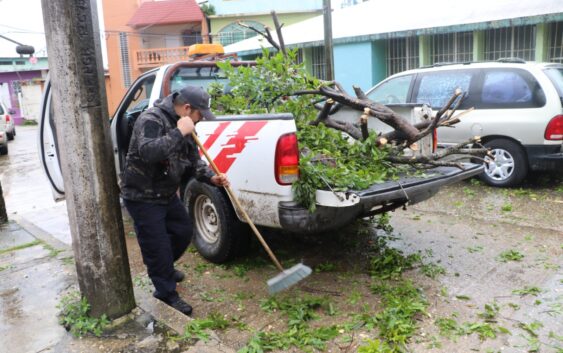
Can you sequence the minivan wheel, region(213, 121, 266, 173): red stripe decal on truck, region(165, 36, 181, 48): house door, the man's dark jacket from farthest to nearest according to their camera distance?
1. region(165, 36, 181, 48): house door
2. the minivan wheel
3. region(213, 121, 266, 173): red stripe decal on truck
4. the man's dark jacket

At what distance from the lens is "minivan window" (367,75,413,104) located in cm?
838

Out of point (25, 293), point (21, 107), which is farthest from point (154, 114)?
point (21, 107)

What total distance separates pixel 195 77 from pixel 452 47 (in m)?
10.1

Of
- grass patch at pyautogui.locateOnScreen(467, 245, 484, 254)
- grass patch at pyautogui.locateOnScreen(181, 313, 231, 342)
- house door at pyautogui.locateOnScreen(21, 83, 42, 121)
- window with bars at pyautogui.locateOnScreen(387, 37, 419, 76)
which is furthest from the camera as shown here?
house door at pyautogui.locateOnScreen(21, 83, 42, 121)

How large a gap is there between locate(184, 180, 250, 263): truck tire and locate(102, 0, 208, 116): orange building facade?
1022 inches

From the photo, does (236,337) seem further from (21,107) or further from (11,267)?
(21,107)

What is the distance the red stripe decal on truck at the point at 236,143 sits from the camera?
4105mm

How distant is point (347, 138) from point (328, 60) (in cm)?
504

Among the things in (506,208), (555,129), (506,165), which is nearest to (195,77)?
(506,208)

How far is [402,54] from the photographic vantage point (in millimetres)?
15000

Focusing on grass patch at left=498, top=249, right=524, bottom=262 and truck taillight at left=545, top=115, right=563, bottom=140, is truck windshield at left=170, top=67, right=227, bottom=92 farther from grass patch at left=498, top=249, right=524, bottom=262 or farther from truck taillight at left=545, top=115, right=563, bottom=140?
truck taillight at left=545, top=115, right=563, bottom=140

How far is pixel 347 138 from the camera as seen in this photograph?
4980 mm

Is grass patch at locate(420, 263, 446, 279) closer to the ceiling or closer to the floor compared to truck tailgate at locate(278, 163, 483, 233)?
closer to the floor

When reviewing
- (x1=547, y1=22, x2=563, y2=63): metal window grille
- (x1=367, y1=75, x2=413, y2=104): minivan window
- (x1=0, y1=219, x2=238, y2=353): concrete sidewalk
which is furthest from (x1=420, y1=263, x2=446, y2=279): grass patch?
(x1=547, y1=22, x2=563, y2=63): metal window grille
